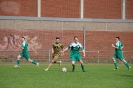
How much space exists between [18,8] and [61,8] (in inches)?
168

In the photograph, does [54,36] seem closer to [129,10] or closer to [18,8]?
[18,8]

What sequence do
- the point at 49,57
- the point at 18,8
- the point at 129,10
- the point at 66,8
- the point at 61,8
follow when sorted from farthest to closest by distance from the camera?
the point at 129,10 → the point at 66,8 → the point at 61,8 → the point at 18,8 → the point at 49,57

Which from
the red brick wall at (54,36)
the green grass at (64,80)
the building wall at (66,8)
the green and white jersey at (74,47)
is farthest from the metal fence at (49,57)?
the green grass at (64,80)

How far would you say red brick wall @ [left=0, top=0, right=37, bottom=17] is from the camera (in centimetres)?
4141

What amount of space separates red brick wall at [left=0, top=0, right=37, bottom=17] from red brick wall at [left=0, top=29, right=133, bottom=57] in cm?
162

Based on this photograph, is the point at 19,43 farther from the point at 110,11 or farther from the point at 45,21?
the point at 110,11

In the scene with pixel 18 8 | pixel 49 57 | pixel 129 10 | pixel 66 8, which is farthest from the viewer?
pixel 129 10

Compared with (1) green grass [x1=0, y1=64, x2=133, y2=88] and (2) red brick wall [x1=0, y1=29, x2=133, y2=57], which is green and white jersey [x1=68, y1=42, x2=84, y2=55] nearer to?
(1) green grass [x1=0, y1=64, x2=133, y2=88]

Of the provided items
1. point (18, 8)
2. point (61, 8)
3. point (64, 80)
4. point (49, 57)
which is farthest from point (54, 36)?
point (64, 80)

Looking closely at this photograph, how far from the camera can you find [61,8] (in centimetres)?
4344

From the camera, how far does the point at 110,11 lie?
44594 millimetres

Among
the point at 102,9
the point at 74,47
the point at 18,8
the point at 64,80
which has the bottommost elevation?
the point at 64,80

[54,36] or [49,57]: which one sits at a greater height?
[54,36]

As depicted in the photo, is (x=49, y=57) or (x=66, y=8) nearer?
(x=49, y=57)
